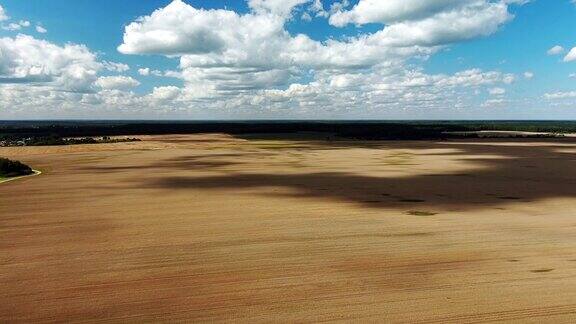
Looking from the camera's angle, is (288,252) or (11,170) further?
(11,170)

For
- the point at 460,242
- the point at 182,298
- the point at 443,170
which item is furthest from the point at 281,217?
the point at 443,170

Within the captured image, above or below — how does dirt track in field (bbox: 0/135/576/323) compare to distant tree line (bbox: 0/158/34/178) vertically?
below

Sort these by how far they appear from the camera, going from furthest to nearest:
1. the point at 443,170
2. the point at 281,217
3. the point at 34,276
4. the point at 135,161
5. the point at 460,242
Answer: the point at 135,161, the point at 443,170, the point at 281,217, the point at 460,242, the point at 34,276

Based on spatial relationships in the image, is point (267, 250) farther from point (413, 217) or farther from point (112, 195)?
point (112, 195)

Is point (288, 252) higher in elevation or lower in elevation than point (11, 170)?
lower

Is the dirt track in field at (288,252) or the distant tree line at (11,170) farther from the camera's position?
the distant tree line at (11,170)

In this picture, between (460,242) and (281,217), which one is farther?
(281,217)

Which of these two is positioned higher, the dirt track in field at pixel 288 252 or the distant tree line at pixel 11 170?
the distant tree line at pixel 11 170

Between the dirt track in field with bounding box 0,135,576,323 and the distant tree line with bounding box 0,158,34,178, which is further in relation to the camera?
the distant tree line with bounding box 0,158,34,178
